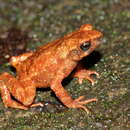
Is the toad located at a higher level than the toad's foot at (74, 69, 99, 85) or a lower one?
higher

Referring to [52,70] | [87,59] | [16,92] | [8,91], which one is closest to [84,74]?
[87,59]

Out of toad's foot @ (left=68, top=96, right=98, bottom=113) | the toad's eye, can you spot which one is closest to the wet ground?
toad's foot @ (left=68, top=96, right=98, bottom=113)

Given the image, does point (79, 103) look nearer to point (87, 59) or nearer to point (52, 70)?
point (52, 70)

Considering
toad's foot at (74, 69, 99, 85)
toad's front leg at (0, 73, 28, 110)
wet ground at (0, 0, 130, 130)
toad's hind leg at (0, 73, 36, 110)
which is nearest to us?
wet ground at (0, 0, 130, 130)

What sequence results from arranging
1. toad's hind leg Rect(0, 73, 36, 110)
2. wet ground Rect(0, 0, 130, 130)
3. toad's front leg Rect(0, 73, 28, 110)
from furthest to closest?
1. toad's front leg Rect(0, 73, 28, 110)
2. toad's hind leg Rect(0, 73, 36, 110)
3. wet ground Rect(0, 0, 130, 130)

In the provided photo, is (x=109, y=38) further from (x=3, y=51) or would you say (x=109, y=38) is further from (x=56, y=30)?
(x=3, y=51)

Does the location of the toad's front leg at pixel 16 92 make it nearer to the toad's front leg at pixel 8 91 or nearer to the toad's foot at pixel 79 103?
the toad's front leg at pixel 8 91

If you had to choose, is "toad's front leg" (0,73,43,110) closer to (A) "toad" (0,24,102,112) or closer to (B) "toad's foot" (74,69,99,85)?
(A) "toad" (0,24,102,112)
